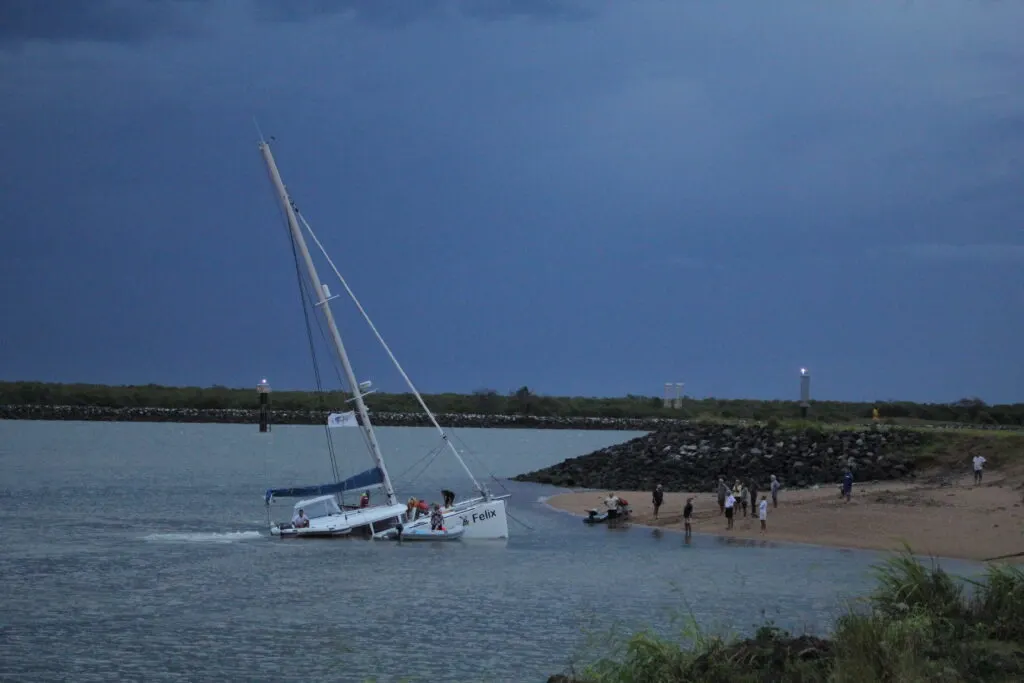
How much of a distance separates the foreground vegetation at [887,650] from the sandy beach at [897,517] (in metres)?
22.3

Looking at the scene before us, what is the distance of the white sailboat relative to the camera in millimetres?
46031

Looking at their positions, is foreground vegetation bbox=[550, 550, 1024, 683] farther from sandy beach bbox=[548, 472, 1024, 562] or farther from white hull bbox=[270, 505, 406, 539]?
white hull bbox=[270, 505, 406, 539]

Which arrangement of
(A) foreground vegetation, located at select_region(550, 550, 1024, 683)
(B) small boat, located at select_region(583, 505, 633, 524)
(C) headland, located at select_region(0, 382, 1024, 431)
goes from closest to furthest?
(A) foreground vegetation, located at select_region(550, 550, 1024, 683)
(B) small boat, located at select_region(583, 505, 633, 524)
(C) headland, located at select_region(0, 382, 1024, 431)

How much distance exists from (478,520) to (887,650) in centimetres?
3256

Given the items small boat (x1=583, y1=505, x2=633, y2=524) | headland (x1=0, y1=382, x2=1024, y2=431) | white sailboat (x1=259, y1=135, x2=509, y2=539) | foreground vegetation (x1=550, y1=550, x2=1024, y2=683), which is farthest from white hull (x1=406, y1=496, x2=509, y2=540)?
headland (x1=0, y1=382, x2=1024, y2=431)

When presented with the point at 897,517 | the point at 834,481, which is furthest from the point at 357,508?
the point at 834,481

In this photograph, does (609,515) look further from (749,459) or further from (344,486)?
(749,459)

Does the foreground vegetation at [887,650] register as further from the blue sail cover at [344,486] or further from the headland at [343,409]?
the headland at [343,409]

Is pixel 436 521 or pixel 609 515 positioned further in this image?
pixel 609 515

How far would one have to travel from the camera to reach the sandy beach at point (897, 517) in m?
41.3

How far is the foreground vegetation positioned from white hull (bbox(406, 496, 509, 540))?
28.8 meters

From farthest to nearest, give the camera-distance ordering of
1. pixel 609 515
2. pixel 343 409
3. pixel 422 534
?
1. pixel 343 409
2. pixel 609 515
3. pixel 422 534

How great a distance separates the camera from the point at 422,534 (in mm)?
45719

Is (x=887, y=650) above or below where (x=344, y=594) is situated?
above
